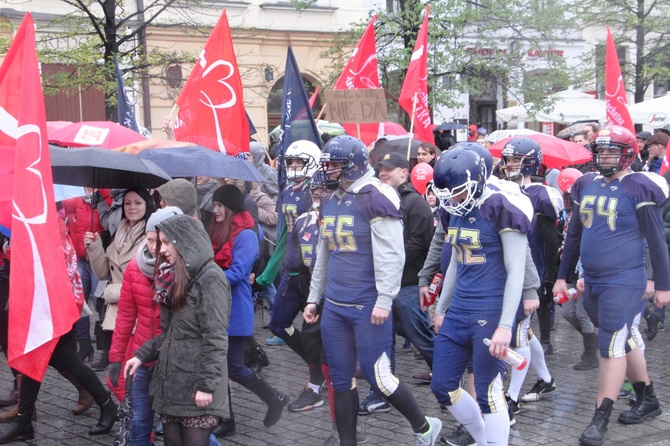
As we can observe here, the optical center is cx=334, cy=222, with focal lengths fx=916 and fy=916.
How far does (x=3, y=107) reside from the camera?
5.50 metres

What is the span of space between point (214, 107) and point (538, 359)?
12.5 ft

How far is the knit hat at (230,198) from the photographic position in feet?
20.9

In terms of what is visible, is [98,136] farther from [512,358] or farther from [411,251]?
[512,358]

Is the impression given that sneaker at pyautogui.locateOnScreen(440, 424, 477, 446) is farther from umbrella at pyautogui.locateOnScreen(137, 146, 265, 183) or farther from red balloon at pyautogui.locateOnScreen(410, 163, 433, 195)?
red balloon at pyautogui.locateOnScreen(410, 163, 433, 195)

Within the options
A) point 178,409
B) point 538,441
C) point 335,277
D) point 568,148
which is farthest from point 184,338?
point 568,148

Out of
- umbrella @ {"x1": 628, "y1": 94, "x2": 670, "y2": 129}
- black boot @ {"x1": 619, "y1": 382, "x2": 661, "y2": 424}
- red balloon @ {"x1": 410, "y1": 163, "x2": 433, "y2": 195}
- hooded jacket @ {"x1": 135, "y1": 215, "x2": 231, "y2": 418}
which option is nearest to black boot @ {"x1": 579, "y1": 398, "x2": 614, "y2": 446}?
black boot @ {"x1": 619, "y1": 382, "x2": 661, "y2": 424}

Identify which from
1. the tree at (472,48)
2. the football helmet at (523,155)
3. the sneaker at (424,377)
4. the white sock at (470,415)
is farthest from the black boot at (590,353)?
the tree at (472,48)

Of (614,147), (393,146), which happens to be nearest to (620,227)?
(614,147)

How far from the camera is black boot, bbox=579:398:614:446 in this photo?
607 cm

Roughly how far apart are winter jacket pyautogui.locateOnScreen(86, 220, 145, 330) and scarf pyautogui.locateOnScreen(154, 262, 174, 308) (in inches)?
54.0

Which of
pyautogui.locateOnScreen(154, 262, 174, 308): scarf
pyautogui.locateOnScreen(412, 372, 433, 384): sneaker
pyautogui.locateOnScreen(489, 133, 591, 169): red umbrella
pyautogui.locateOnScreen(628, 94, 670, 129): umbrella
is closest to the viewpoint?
pyautogui.locateOnScreen(154, 262, 174, 308): scarf

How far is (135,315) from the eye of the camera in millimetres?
5309

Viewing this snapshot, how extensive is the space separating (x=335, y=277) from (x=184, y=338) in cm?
123

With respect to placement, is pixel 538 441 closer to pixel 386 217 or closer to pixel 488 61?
pixel 386 217
